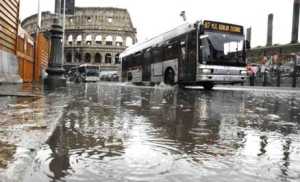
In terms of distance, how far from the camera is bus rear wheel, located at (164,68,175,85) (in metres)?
20.9

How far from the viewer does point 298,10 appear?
6469 centimetres

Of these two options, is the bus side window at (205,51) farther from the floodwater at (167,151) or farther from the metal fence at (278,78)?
the metal fence at (278,78)

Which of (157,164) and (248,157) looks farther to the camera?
(248,157)

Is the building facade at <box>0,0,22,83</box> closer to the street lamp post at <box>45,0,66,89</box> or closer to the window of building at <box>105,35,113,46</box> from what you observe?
the street lamp post at <box>45,0,66,89</box>

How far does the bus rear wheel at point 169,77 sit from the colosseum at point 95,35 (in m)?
90.2

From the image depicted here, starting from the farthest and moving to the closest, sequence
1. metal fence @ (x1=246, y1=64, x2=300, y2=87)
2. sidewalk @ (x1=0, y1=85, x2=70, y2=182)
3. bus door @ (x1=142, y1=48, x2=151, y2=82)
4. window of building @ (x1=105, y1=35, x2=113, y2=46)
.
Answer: window of building @ (x1=105, y1=35, x2=113, y2=46)
metal fence @ (x1=246, y1=64, x2=300, y2=87)
bus door @ (x1=142, y1=48, x2=151, y2=82)
sidewalk @ (x1=0, y1=85, x2=70, y2=182)

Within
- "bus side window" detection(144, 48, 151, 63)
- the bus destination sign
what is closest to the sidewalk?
the bus destination sign

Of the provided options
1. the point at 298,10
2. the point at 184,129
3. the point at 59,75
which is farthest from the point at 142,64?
the point at 298,10

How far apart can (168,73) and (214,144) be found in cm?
1764

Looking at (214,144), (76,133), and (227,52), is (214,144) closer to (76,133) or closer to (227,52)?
(76,133)

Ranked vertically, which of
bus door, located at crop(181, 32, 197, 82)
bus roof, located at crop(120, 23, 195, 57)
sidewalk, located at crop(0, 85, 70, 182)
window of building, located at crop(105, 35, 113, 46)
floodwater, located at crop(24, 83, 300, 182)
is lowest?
floodwater, located at crop(24, 83, 300, 182)

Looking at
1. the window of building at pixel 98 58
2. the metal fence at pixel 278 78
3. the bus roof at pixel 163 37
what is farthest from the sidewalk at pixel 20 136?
the window of building at pixel 98 58

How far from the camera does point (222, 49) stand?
58.2 feet

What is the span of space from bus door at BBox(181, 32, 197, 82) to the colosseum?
92.8 metres
